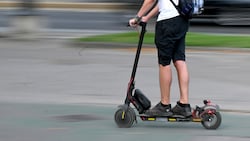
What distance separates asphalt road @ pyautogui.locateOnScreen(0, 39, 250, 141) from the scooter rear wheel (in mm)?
64

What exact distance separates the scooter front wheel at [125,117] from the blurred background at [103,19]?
774 cm

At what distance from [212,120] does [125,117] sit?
0.88m

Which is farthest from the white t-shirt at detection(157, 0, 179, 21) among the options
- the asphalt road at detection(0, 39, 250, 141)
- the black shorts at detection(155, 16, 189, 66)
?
the asphalt road at detection(0, 39, 250, 141)

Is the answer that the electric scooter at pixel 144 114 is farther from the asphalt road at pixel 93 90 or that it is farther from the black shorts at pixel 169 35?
the black shorts at pixel 169 35

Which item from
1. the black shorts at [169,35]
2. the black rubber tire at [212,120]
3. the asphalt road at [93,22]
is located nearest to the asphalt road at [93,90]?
the black rubber tire at [212,120]

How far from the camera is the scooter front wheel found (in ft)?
22.3

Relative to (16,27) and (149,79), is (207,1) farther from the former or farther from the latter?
(149,79)

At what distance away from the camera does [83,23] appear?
18.8m

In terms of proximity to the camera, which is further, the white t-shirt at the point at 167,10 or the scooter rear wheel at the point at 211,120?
the scooter rear wheel at the point at 211,120

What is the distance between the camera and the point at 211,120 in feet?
22.0

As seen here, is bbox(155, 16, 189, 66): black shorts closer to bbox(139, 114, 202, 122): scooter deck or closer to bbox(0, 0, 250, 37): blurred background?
bbox(139, 114, 202, 122): scooter deck

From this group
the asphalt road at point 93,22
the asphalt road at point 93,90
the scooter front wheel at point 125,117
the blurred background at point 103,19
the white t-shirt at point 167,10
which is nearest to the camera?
the white t-shirt at point 167,10

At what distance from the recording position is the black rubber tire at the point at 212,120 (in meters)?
6.70

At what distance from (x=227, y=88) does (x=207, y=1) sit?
8.35 m
